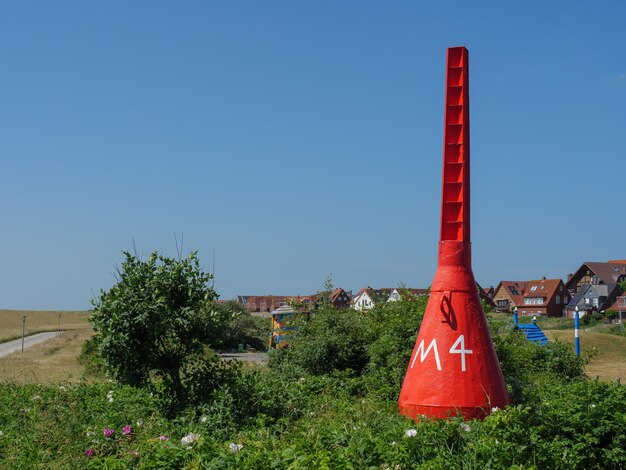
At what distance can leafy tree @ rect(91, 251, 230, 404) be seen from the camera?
8680mm

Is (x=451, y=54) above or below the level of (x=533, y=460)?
above

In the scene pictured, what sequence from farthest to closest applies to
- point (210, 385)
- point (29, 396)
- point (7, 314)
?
point (7, 314) < point (29, 396) < point (210, 385)

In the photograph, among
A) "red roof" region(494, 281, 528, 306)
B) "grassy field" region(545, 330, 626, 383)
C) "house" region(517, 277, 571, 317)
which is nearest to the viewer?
"grassy field" region(545, 330, 626, 383)

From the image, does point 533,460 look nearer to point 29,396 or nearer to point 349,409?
point 349,409

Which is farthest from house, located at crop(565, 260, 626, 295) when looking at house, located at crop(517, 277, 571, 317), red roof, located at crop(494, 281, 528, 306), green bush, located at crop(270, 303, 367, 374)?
green bush, located at crop(270, 303, 367, 374)

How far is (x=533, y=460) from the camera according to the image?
249 inches

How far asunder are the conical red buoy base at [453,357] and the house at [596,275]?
71.9 m

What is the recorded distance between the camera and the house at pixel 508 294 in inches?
3415

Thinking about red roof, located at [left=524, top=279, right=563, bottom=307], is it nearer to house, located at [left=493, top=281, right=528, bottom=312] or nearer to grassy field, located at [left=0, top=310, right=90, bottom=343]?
house, located at [left=493, top=281, right=528, bottom=312]

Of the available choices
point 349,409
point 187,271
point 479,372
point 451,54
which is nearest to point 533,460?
point 479,372

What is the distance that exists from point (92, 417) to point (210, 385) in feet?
4.75

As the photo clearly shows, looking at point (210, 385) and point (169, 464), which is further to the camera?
point (210, 385)

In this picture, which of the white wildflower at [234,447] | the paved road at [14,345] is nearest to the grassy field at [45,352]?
the paved road at [14,345]

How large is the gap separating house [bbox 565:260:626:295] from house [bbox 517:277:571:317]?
1.25 meters
